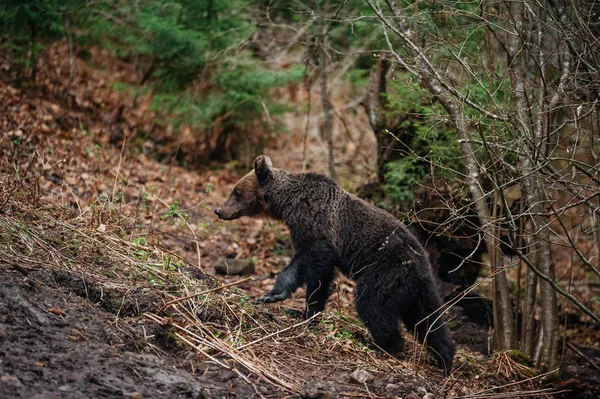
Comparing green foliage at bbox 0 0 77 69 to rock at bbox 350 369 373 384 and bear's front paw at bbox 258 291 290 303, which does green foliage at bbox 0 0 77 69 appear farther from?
rock at bbox 350 369 373 384

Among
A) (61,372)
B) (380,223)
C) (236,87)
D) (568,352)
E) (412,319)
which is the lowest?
(568,352)

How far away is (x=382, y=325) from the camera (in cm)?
699

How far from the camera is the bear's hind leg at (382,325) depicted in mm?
6984

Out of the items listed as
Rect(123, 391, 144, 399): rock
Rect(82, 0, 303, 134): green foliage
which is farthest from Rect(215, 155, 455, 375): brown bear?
Rect(82, 0, 303, 134): green foliage

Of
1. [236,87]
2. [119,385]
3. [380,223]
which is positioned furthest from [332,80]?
[119,385]

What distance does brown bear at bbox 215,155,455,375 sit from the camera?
23.1 ft

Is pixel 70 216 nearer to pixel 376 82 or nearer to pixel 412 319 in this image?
pixel 412 319

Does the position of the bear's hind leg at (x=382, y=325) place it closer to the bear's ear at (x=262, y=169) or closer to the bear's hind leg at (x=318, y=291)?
the bear's hind leg at (x=318, y=291)

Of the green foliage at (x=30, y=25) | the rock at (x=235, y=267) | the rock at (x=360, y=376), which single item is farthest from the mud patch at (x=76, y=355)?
the green foliage at (x=30, y=25)

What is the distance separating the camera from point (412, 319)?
24.0 feet

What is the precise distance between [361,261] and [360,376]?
1916 millimetres

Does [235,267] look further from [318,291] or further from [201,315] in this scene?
[201,315]

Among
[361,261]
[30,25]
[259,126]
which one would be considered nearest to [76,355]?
[361,261]

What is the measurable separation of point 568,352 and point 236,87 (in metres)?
7.86
